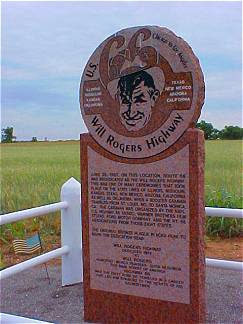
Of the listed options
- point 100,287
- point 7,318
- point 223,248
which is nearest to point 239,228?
point 223,248

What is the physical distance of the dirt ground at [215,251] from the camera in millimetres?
6691

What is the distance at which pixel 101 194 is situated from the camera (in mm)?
4285

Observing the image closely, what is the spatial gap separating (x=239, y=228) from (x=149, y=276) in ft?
12.5

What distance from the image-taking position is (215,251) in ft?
22.9

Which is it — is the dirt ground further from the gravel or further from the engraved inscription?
the engraved inscription

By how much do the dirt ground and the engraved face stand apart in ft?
9.40

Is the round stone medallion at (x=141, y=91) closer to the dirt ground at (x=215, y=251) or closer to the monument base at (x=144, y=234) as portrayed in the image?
the monument base at (x=144, y=234)

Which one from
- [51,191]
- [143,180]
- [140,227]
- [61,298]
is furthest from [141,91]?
[51,191]

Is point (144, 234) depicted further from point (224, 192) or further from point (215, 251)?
point (224, 192)

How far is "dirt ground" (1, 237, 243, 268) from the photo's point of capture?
6.69 m

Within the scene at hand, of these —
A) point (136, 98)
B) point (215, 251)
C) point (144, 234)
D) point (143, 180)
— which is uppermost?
point (136, 98)

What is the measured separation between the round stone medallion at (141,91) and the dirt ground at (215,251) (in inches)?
108

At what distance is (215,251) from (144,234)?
10.2 ft

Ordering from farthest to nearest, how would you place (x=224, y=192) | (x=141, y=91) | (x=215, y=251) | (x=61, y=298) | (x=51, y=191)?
(x=51, y=191), (x=224, y=192), (x=215, y=251), (x=61, y=298), (x=141, y=91)
